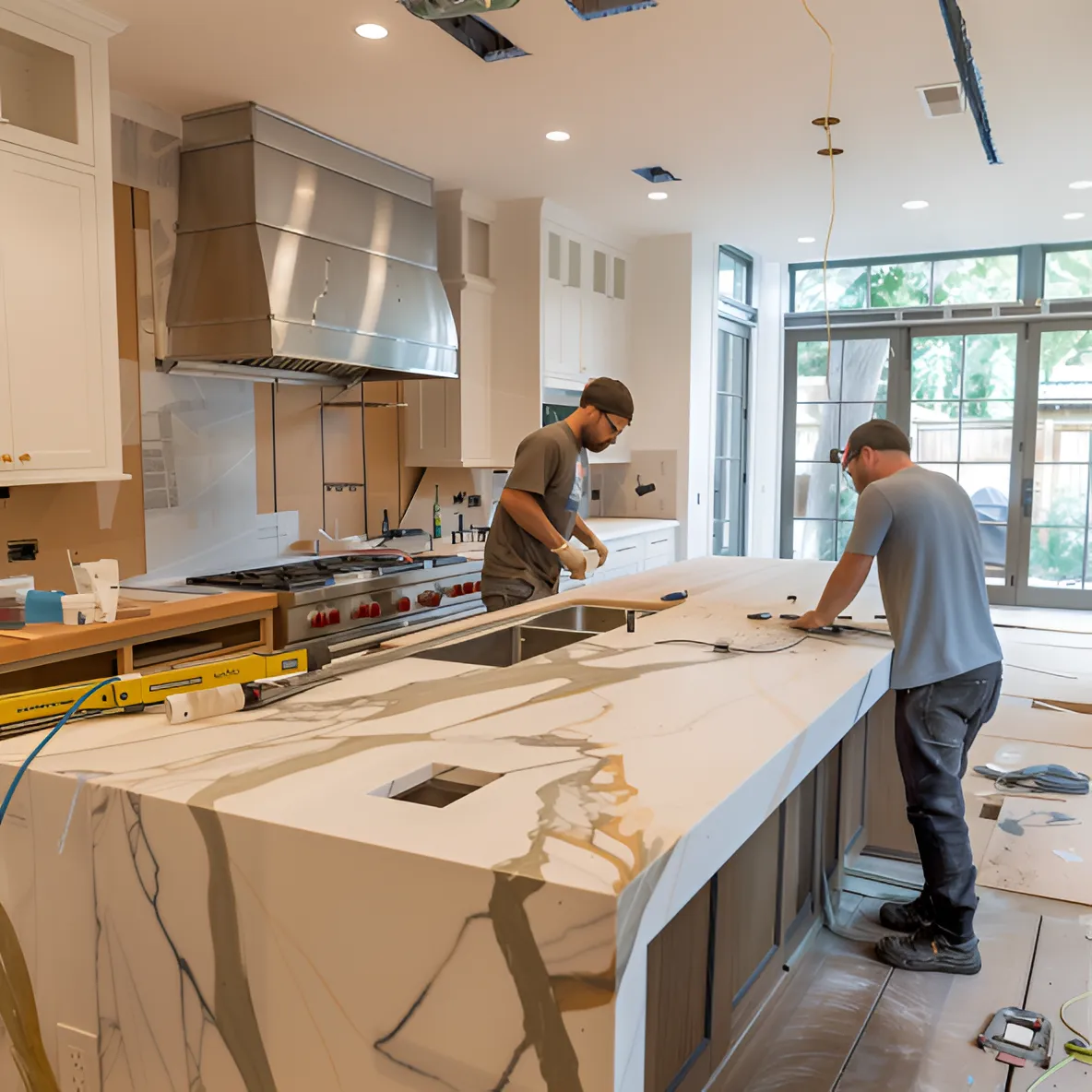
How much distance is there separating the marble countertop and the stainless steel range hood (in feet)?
6.68

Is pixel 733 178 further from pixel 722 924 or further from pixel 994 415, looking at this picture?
pixel 722 924

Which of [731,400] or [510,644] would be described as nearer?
[510,644]

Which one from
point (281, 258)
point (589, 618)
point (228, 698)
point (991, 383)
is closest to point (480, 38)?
point (281, 258)

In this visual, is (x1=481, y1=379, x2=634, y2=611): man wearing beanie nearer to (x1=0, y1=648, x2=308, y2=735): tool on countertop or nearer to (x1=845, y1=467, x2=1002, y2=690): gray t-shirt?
(x1=845, y1=467, x2=1002, y2=690): gray t-shirt

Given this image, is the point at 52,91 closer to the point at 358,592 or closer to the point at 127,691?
the point at 358,592

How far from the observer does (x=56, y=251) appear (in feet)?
10.2

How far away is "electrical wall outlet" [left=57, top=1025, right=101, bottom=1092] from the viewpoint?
145 centimetres

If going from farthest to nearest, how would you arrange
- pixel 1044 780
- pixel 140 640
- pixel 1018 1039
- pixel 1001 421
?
pixel 1001 421 < pixel 1044 780 < pixel 140 640 < pixel 1018 1039

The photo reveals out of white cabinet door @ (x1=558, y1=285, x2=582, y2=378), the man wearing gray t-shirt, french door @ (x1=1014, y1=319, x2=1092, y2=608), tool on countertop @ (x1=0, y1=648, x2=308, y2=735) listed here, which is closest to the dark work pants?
the man wearing gray t-shirt

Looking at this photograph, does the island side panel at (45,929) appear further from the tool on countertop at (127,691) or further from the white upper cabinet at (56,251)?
the white upper cabinet at (56,251)

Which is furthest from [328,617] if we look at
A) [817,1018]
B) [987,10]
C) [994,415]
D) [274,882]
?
[994,415]

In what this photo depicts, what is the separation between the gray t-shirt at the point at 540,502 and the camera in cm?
339

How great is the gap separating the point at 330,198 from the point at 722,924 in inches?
137

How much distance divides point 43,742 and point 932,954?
214 centimetres
